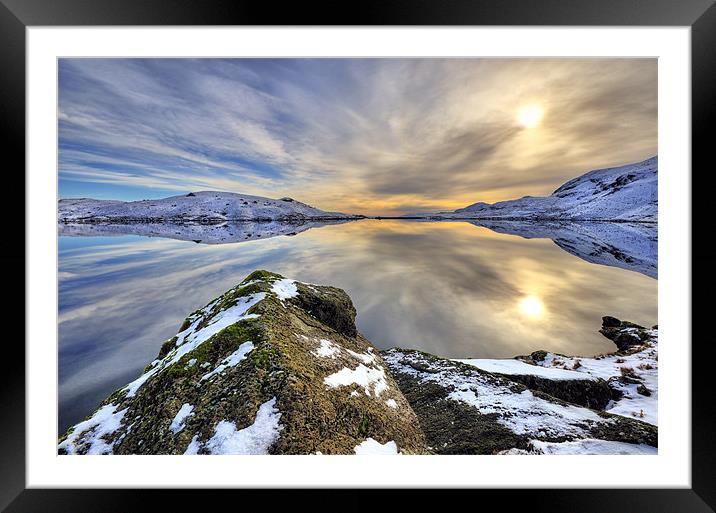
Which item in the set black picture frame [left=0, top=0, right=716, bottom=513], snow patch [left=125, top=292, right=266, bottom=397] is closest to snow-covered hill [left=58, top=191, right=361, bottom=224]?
snow patch [left=125, top=292, right=266, bottom=397]

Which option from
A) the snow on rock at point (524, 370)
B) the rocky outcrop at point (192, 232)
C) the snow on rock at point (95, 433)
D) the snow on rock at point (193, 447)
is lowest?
the snow on rock at point (524, 370)

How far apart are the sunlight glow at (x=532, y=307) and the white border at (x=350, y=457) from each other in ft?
38.6

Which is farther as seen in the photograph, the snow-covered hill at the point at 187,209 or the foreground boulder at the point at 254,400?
the snow-covered hill at the point at 187,209

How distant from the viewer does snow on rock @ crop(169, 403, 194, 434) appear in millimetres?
2693

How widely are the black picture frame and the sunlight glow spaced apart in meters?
11.9

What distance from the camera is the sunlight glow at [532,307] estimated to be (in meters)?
13.3

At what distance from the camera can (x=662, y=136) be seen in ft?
9.08

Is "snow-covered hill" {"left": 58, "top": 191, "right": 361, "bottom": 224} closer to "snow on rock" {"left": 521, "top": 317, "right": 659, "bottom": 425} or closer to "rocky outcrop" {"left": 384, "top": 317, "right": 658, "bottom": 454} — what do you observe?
"rocky outcrop" {"left": 384, "top": 317, "right": 658, "bottom": 454}

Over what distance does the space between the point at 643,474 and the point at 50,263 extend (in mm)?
6505

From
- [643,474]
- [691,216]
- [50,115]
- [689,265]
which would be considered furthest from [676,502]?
[50,115]

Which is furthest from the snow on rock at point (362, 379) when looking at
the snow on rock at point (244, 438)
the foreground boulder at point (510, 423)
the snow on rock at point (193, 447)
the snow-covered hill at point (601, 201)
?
the snow-covered hill at point (601, 201)

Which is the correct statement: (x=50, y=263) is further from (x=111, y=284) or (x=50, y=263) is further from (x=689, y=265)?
(x=111, y=284)
